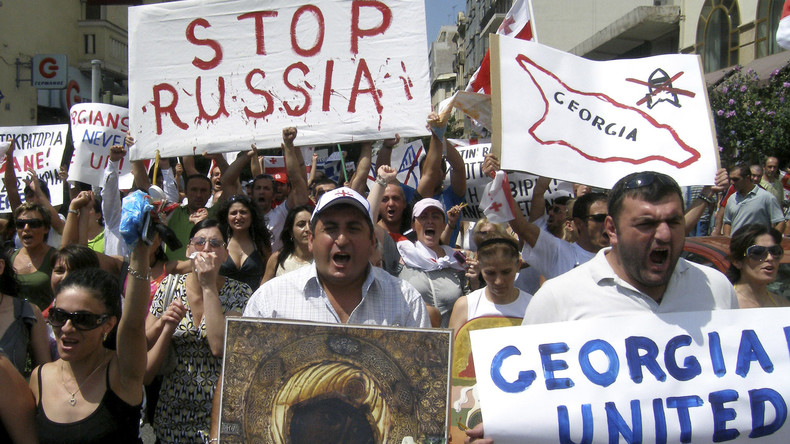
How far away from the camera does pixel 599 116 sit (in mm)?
4023

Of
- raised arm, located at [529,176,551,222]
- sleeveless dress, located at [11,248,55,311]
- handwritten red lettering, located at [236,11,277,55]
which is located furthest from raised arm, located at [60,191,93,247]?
raised arm, located at [529,176,551,222]

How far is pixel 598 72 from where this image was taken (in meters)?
A: 4.19

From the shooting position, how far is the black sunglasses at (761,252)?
386 cm

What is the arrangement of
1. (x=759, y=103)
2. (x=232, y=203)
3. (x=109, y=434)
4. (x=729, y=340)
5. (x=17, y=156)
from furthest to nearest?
1. (x=759, y=103)
2. (x=17, y=156)
3. (x=232, y=203)
4. (x=109, y=434)
5. (x=729, y=340)

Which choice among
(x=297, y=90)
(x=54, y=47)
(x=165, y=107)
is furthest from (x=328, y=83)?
(x=54, y=47)

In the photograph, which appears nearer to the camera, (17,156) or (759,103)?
(17,156)

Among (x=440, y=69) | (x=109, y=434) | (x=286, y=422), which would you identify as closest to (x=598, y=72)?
(x=286, y=422)

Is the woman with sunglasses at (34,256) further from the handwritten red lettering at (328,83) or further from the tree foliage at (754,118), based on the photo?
the tree foliage at (754,118)

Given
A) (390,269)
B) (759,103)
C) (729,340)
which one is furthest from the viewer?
(759,103)

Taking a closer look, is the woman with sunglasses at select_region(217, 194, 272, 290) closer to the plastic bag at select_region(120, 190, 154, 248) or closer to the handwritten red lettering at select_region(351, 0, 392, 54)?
the handwritten red lettering at select_region(351, 0, 392, 54)

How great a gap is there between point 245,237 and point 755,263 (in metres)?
3.06

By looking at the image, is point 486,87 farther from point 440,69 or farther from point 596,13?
point 440,69

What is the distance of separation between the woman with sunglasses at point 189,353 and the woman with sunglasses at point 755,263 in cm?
269

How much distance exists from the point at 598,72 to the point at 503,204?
98cm
